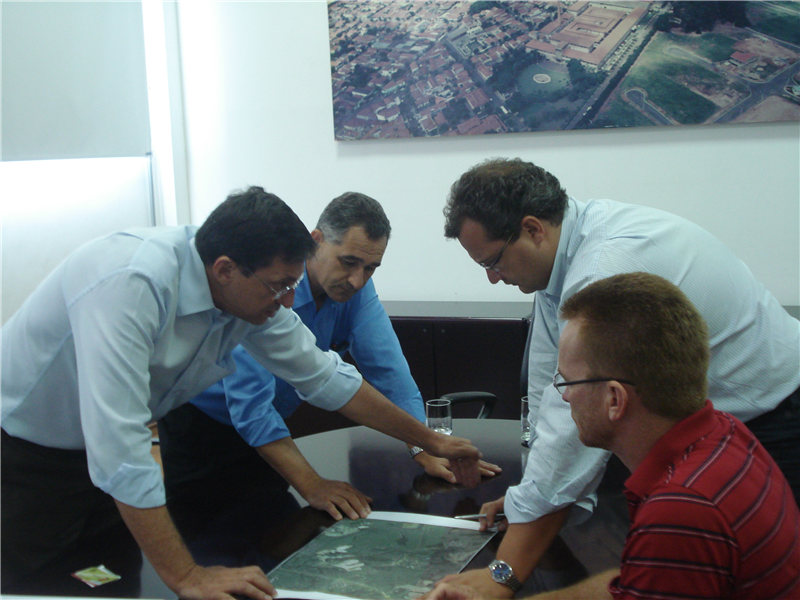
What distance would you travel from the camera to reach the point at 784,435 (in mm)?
1401

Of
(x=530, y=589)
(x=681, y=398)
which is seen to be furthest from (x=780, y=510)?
(x=530, y=589)

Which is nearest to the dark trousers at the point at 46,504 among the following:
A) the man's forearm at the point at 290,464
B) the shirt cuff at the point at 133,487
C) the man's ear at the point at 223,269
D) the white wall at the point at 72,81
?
the shirt cuff at the point at 133,487

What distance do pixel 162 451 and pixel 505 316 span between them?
5.42 feet

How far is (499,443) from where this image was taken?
1.94 meters

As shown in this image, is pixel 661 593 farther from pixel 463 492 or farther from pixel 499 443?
pixel 499 443

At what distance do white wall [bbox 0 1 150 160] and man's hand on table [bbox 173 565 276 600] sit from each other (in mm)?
2561

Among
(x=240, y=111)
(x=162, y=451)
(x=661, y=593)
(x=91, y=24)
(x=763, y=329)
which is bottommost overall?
(x=162, y=451)

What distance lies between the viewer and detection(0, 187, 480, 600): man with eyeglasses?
1.18 metres

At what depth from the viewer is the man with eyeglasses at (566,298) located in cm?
121

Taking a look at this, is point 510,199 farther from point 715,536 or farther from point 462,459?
point 715,536

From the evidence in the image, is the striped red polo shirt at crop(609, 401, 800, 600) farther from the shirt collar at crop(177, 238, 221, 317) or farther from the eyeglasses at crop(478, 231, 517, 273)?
the shirt collar at crop(177, 238, 221, 317)

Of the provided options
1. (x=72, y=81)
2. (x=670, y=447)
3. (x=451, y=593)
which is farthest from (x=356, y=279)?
(x=72, y=81)

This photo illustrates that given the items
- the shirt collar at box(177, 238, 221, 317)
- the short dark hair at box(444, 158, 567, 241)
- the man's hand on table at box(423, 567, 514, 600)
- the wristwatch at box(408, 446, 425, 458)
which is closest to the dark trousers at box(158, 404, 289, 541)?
the wristwatch at box(408, 446, 425, 458)

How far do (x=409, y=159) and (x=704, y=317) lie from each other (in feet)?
7.97
